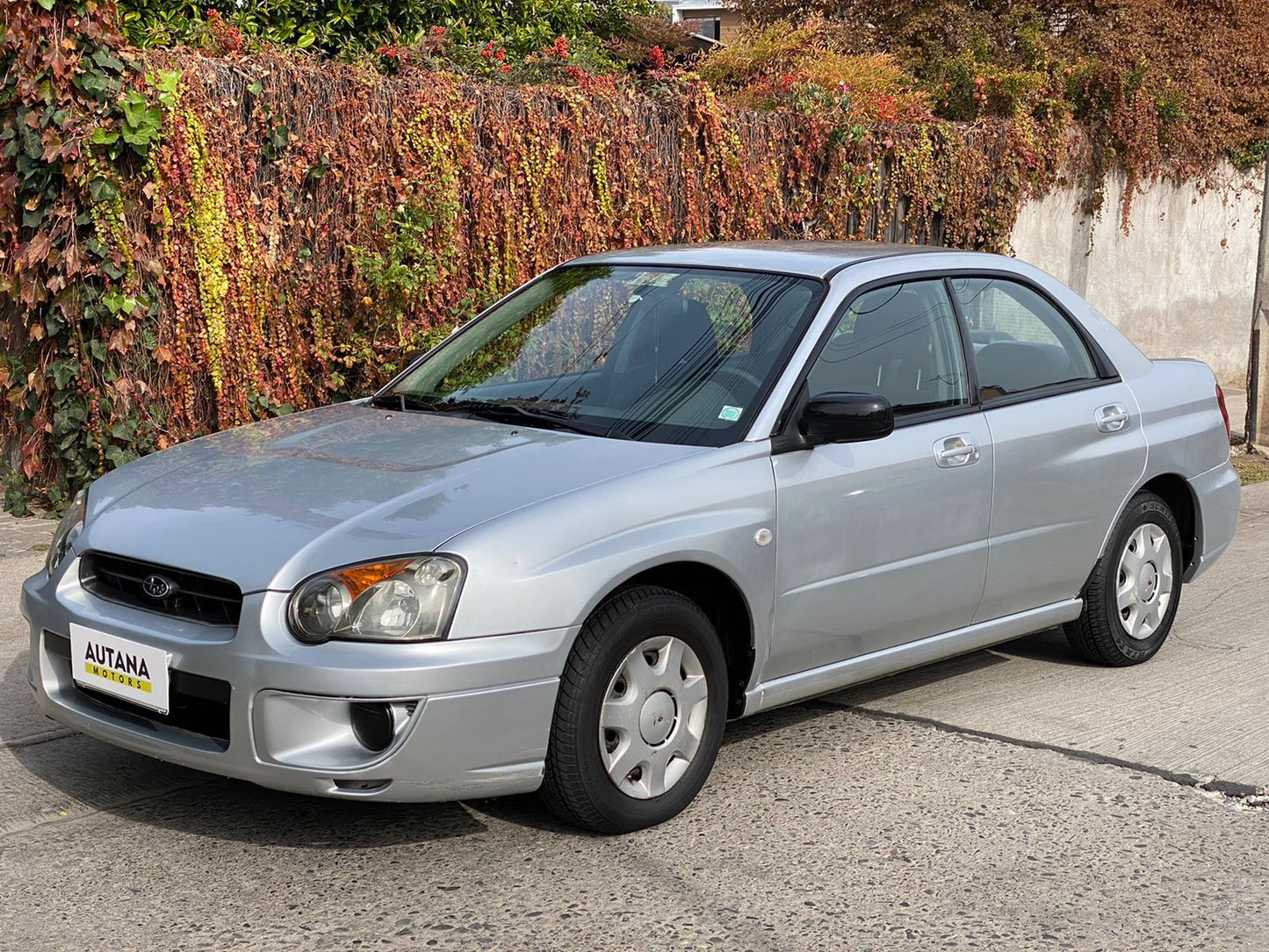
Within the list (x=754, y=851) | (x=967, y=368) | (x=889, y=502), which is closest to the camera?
(x=754, y=851)

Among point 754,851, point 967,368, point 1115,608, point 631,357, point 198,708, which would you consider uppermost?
point 631,357

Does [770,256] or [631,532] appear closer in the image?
[631,532]

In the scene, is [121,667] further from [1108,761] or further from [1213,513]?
[1213,513]

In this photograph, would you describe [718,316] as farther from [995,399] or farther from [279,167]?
[279,167]

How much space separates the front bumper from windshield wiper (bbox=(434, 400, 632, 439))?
895 mm

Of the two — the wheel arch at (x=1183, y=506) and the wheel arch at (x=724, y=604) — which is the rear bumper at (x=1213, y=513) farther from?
the wheel arch at (x=724, y=604)

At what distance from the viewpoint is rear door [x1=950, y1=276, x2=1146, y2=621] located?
537 cm

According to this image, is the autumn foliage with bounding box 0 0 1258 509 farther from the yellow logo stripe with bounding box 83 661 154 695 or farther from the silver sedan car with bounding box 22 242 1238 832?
the yellow logo stripe with bounding box 83 661 154 695

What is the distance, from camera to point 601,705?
4.12 meters

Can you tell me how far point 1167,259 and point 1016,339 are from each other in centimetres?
1089

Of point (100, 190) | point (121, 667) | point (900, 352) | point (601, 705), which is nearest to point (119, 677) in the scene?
point (121, 667)

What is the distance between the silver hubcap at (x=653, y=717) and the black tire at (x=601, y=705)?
26 millimetres

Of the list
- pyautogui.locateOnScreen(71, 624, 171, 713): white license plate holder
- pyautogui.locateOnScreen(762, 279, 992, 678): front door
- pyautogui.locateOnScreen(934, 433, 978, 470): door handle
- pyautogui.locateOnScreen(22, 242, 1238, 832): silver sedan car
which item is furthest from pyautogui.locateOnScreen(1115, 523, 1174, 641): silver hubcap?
pyautogui.locateOnScreen(71, 624, 171, 713): white license plate holder

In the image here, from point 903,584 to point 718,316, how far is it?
1.06 m
